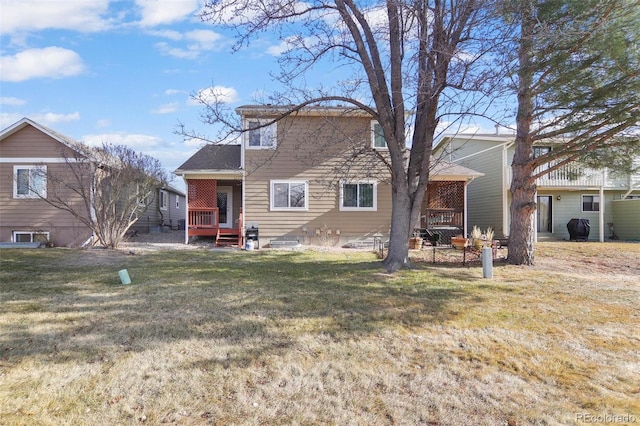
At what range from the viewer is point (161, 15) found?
8953 millimetres

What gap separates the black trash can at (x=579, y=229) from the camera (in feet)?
59.2

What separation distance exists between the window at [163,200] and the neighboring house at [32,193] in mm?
7940

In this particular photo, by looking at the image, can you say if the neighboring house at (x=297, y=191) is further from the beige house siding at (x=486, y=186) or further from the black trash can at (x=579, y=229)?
the black trash can at (x=579, y=229)

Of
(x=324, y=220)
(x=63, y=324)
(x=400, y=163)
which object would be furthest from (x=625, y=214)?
(x=63, y=324)

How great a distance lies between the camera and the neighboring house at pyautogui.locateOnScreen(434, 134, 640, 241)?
18172 mm

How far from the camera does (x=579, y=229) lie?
18016 millimetres

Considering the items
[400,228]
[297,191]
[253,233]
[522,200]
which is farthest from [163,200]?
[522,200]

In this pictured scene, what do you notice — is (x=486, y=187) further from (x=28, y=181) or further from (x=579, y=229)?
(x=28, y=181)

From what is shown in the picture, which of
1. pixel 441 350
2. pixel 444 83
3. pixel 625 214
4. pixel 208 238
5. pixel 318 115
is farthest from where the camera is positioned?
pixel 625 214

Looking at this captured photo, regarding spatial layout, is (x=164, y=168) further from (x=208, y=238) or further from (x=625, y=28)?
(x=625, y=28)

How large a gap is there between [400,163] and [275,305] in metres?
4.47

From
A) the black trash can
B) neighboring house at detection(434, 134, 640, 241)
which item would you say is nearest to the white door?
neighboring house at detection(434, 134, 640, 241)

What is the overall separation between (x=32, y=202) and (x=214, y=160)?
6.83m

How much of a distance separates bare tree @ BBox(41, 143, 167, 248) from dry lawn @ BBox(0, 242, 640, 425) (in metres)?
5.32
